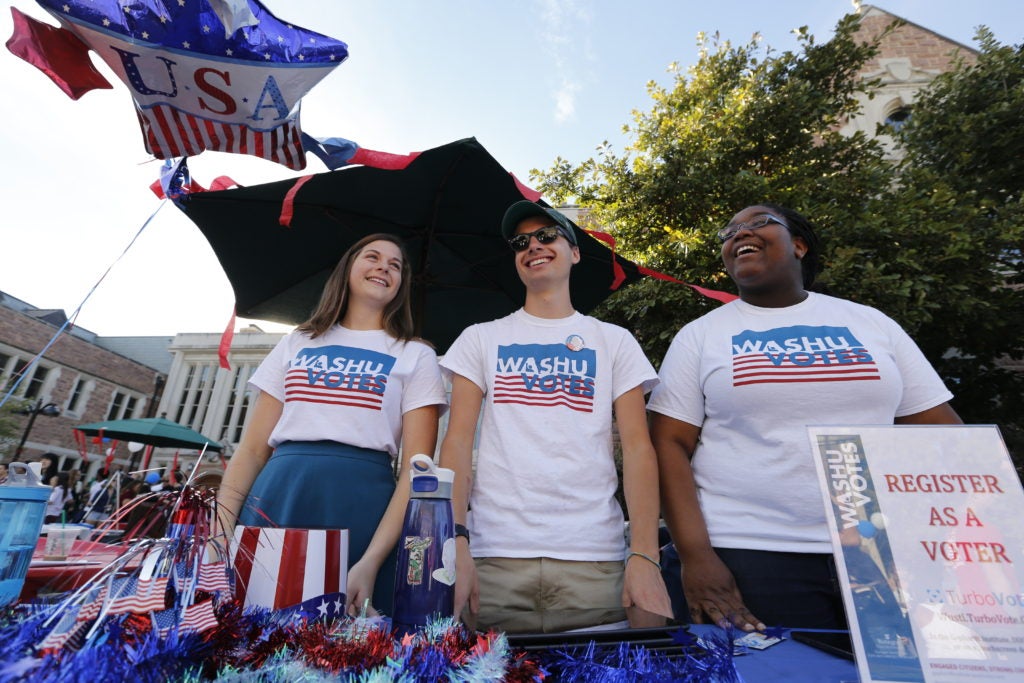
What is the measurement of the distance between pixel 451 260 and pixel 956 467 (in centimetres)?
340

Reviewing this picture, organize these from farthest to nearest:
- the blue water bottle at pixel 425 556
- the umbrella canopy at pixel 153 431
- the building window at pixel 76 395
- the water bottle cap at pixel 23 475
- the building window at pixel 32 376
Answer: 1. the building window at pixel 76 395
2. the building window at pixel 32 376
3. the umbrella canopy at pixel 153 431
4. the water bottle cap at pixel 23 475
5. the blue water bottle at pixel 425 556

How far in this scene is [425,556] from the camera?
1.05 metres

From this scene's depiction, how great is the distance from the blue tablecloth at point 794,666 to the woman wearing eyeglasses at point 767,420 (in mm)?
317

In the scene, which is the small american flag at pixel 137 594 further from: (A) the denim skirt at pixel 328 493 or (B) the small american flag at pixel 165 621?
(A) the denim skirt at pixel 328 493

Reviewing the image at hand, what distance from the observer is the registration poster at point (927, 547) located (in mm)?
734

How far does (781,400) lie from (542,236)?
114cm

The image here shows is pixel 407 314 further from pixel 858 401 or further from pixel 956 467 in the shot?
pixel 956 467

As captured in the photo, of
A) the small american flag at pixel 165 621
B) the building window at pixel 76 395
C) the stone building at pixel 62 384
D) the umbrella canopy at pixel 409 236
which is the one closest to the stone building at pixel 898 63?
the umbrella canopy at pixel 409 236

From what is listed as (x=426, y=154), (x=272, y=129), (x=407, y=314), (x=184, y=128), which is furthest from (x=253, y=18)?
(x=407, y=314)

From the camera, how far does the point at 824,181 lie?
309 inches

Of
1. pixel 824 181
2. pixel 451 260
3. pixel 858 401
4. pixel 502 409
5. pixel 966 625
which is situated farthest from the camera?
pixel 824 181

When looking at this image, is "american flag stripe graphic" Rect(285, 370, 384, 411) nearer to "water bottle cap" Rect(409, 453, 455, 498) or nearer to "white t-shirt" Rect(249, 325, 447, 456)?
"white t-shirt" Rect(249, 325, 447, 456)

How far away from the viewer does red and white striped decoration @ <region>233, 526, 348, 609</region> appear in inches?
40.6

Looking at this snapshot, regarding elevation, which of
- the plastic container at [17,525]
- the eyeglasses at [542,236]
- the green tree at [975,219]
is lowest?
the plastic container at [17,525]
